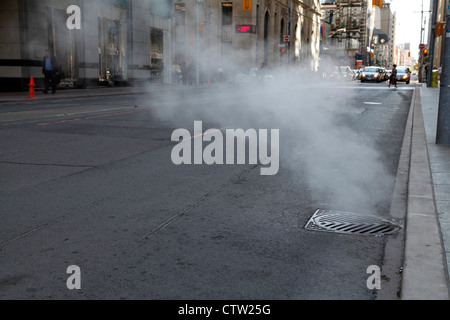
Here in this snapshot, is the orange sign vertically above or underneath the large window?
above

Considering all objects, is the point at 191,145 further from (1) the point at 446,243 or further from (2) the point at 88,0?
(2) the point at 88,0

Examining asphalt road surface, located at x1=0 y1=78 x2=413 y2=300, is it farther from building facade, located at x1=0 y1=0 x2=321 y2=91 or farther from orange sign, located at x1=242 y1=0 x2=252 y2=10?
orange sign, located at x1=242 y1=0 x2=252 y2=10

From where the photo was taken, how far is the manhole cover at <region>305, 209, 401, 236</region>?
386 centimetres

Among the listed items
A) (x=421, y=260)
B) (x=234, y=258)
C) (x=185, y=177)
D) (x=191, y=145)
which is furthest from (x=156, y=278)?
(x=191, y=145)

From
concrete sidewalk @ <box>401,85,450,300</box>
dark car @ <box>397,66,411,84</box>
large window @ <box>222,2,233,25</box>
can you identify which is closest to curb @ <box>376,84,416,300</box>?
concrete sidewalk @ <box>401,85,450,300</box>

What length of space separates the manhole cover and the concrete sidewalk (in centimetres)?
18

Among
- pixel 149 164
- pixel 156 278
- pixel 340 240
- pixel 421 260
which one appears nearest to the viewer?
pixel 156 278

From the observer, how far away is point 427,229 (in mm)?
3766

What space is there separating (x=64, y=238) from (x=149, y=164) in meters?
2.82

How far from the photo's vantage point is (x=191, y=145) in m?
7.86

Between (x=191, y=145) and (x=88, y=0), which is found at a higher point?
(x=88, y=0)

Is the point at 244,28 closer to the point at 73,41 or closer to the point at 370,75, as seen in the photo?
the point at 73,41

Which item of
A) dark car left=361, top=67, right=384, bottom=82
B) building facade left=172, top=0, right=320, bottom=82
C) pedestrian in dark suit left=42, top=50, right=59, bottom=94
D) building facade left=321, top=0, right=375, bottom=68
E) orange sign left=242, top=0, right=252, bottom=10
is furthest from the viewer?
building facade left=321, top=0, right=375, bottom=68

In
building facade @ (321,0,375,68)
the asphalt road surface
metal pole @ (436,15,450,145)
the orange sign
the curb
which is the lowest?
the curb
